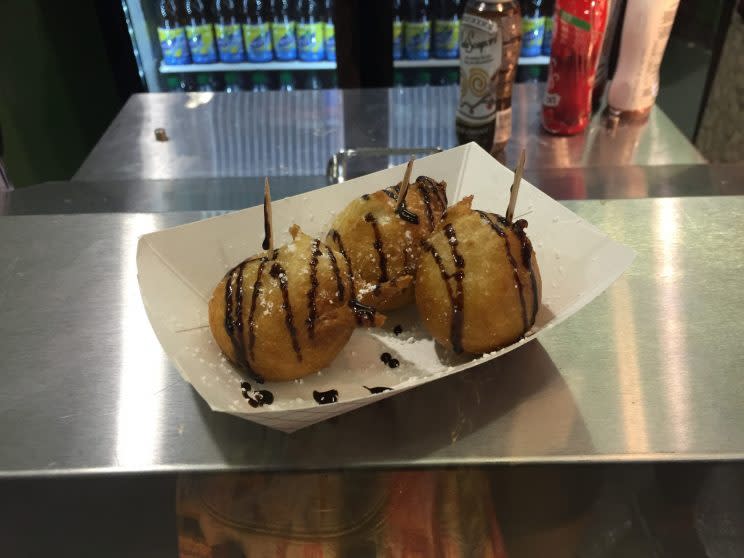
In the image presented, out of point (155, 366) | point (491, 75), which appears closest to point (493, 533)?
point (155, 366)

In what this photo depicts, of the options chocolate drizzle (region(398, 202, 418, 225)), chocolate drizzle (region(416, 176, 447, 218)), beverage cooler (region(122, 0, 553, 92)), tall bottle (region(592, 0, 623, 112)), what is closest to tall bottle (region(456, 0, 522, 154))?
tall bottle (region(592, 0, 623, 112))

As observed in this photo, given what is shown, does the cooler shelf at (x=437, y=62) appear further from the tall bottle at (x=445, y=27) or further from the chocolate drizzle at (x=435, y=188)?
the chocolate drizzle at (x=435, y=188)

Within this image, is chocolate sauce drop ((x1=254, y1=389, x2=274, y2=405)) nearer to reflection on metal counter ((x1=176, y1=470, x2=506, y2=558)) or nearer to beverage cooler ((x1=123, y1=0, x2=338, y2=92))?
reflection on metal counter ((x1=176, y1=470, x2=506, y2=558))

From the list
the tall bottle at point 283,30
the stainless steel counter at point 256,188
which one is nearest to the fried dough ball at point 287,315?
the stainless steel counter at point 256,188

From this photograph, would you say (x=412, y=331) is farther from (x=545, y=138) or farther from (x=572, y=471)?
(x=545, y=138)

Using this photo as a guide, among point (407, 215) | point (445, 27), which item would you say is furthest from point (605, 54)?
point (407, 215)

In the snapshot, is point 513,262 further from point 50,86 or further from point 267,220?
point 50,86
